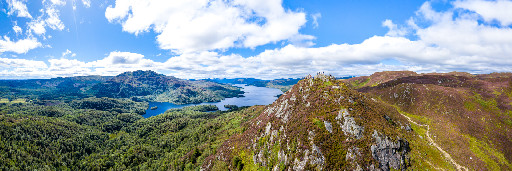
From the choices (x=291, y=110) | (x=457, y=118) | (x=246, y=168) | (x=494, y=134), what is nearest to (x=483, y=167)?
(x=494, y=134)

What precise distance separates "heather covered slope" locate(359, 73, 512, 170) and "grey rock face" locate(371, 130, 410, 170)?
23.6 metres

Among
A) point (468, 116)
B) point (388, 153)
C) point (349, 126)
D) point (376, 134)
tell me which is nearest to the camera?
point (388, 153)

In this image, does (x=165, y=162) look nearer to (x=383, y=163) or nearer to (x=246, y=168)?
(x=246, y=168)

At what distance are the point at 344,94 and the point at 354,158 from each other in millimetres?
23345

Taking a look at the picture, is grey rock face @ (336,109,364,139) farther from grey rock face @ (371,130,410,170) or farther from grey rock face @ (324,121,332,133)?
grey rock face @ (371,130,410,170)

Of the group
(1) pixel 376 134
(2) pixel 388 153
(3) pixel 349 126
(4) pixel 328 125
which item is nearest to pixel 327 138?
(4) pixel 328 125

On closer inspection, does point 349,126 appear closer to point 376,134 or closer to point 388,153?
point 376,134

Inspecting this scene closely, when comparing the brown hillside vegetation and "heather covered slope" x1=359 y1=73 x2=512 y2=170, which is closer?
the brown hillside vegetation

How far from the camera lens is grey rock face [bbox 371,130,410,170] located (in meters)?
46.9

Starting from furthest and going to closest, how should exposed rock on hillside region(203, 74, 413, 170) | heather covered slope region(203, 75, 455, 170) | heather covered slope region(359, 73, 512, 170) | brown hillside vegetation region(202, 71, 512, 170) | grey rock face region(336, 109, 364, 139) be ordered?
heather covered slope region(359, 73, 512, 170) < grey rock face region(336, 109, 364, 139) < brown hillside vegetation region(202, 71, 512, 170) < heather covered slope region(203, 75, 455, 170) < exposed rock on hillside region(203, 74, 413, 170)

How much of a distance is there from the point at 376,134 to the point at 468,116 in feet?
193

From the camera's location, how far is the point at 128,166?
160 m

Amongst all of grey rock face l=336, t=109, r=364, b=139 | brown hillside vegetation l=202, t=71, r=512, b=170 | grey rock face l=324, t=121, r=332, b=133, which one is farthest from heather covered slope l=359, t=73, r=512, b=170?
grey rock face l=324, t=121, r=332, b=133

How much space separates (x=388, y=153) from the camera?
4794 centimetres
